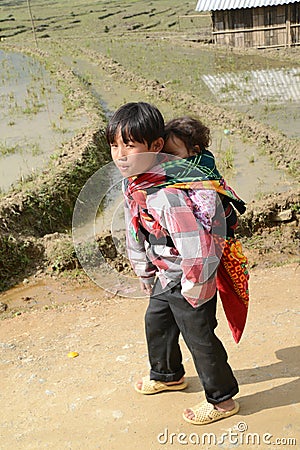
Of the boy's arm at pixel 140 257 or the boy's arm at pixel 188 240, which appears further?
the boy's arm at pixel 140 257

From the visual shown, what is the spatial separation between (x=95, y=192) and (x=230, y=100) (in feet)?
25.7

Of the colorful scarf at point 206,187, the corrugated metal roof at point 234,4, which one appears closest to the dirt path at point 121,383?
the colorful scarf at point 206,187

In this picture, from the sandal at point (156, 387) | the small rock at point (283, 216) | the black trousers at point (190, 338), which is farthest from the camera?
the small rock at point (283, 216)

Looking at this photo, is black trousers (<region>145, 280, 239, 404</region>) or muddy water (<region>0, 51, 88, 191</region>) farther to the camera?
muddy water (<region>0, 51, 88, 191</region>)

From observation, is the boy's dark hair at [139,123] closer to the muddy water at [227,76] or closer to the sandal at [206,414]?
the sandal at [206,414]

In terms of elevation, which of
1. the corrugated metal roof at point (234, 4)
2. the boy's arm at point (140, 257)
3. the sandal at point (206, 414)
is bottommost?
the sandal at point (206, 414)

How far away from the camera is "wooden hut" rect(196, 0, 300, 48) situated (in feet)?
45.3

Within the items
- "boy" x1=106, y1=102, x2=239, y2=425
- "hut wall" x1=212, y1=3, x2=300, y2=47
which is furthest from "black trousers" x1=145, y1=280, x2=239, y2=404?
"hut wall" x1=212, y1=3, x2=300, y2=47

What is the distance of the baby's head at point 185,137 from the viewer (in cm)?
208

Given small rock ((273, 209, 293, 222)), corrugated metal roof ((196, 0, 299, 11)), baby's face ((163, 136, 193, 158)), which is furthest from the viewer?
corrugated metal roof ((196, 0, 299, 11))

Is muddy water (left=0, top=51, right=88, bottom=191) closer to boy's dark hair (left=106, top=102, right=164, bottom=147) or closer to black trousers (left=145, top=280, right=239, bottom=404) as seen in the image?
black trousers (left=145, top=280, right=239, bottom=404)

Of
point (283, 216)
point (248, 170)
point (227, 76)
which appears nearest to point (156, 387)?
point (283, 216)

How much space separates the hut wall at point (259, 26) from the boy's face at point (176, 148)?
42.5 feet

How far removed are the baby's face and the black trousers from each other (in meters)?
0.52
